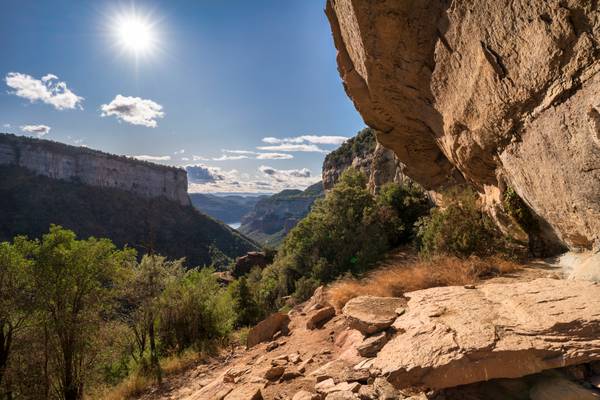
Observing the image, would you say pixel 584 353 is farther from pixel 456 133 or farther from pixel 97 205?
A: pixel 97 205

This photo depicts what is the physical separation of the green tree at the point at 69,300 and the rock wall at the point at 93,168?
315 feet

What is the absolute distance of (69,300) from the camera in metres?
11.1

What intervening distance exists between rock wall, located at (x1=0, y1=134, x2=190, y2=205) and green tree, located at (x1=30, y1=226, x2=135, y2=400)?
315 ft

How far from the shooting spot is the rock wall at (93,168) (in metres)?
84.2

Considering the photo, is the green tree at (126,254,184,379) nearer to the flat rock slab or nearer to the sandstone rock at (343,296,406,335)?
the sandstone rock at (343,296,406,335)

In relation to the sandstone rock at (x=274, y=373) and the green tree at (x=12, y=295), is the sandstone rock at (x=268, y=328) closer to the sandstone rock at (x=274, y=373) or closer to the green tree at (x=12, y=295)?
the sandstone rock at (x=274, y=373)

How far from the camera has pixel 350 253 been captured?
1395 cm

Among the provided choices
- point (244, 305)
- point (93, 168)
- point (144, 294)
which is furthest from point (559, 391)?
point (93, 168)

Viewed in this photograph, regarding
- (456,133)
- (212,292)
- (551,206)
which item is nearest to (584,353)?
(551,206)

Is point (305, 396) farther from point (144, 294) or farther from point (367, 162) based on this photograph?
point (367, 162)

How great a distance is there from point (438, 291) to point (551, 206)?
2670mm

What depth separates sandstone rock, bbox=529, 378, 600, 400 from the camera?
2.62m

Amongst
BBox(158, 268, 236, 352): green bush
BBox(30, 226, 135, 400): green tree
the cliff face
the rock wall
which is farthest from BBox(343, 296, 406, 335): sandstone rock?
the rock wall

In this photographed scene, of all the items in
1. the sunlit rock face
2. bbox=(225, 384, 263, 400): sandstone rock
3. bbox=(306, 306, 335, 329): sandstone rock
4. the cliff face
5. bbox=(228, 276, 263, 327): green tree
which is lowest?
bbox=(228, 276, 263, 327): green tree
